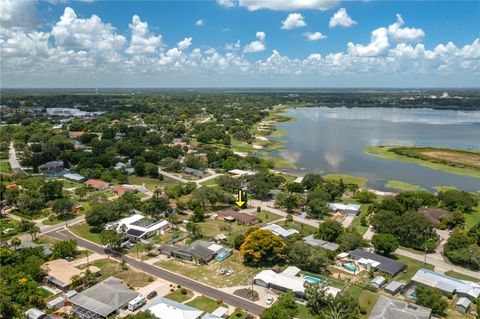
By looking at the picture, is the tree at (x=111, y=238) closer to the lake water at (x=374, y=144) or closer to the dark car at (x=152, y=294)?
the dark car at (x=152, y=294)

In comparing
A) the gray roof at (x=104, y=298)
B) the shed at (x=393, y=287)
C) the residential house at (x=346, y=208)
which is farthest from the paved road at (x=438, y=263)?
the gray roof at (x=104, y=298)

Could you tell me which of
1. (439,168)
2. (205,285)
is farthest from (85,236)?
(439,168)

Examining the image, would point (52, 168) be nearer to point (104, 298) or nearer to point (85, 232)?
point (85, 232)

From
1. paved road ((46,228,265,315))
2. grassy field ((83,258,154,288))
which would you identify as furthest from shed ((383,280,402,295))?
grassy field ((83,258,154,288))

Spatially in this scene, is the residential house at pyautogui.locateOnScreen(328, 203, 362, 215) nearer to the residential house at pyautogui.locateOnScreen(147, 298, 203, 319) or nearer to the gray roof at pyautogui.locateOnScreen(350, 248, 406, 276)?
the gray roof at pyautogui.locateOnScreen(350, 248, 406, 276)

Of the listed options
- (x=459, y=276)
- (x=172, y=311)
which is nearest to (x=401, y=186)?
(x=459, y=276)

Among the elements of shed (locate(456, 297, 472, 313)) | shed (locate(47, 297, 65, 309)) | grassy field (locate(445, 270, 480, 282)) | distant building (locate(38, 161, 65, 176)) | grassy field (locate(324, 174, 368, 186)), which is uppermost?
distant building (locate(38, 161, 65, 176))
